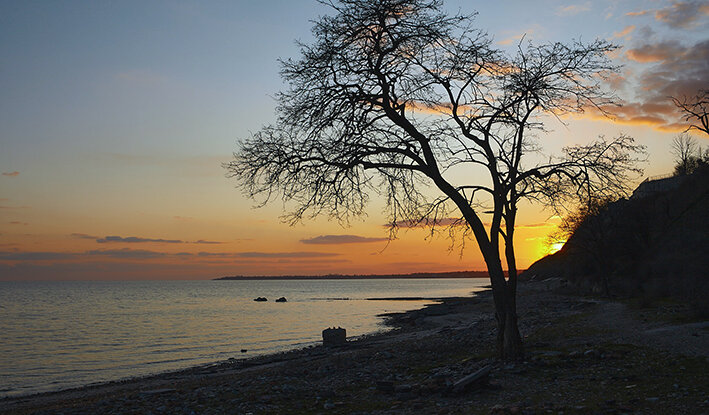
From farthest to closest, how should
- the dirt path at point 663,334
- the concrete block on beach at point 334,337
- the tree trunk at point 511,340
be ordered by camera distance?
the concrete block on beach at point 334,337 → the tree trunk at point 511,340 → the dirt path at point 663,334

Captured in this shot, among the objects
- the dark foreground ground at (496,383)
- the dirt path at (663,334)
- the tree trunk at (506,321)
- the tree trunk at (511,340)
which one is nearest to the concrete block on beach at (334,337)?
the dark foreground ground at (496,383)

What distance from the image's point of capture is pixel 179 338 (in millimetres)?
47562

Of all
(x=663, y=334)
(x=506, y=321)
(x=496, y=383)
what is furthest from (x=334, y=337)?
→ (x=496, y=383)

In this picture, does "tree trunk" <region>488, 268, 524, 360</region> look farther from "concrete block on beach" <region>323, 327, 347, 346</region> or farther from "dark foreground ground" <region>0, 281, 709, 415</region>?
"concrete block on beach" <region>323, 327, 347, 346</region>

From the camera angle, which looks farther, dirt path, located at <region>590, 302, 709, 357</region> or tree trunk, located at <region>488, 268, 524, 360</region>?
tree trunk, located at <region>488, 268, 524, 360</region>

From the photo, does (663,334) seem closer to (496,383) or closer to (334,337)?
(496,383)

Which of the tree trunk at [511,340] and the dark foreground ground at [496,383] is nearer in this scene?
the dark foreground ground at [496,383]

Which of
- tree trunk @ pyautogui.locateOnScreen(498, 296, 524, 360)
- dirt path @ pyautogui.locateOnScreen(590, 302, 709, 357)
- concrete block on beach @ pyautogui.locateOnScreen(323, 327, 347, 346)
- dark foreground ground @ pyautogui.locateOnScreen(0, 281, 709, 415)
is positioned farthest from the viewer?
concrete block on beach @ pyautogui.locateOnScreen(323, 327, 347, 346)

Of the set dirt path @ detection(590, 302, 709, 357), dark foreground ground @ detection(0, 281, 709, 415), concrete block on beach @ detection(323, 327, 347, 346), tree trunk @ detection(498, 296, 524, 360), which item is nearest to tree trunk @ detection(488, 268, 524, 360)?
tree trunk @ detection(498, 296, 524, 360)

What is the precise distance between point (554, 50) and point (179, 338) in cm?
4216

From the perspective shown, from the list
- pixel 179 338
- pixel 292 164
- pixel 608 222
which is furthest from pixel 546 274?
pixel 292 164

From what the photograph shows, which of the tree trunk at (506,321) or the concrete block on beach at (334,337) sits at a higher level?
the tree trunk at (506,321)

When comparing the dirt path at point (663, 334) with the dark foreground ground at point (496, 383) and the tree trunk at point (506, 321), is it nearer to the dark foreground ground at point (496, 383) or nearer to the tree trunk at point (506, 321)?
the dark foreground ground at point (496, 383)

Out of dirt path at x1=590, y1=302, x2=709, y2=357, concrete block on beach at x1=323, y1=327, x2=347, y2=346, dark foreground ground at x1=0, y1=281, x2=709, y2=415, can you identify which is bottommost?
concrete block on beach at x1=323, y1=327, x2=347, y2=346
